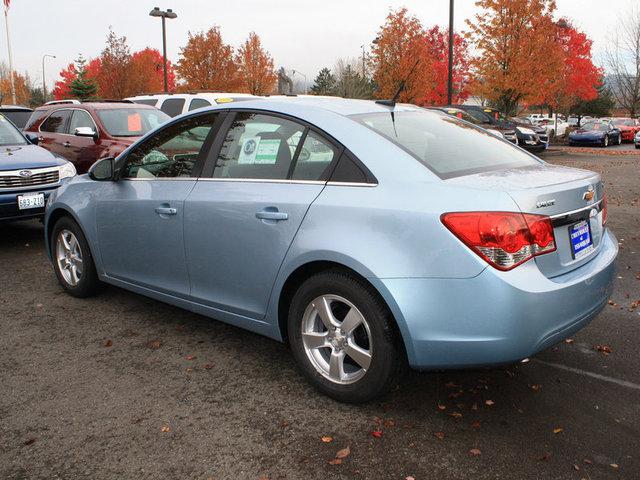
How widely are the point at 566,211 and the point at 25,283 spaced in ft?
16.1

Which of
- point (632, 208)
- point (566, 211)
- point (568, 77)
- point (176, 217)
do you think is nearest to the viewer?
point (566, 211)

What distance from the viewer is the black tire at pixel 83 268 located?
4.97 metres

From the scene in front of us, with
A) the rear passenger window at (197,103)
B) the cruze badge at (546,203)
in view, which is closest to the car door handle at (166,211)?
the cruze badge at (546,203)

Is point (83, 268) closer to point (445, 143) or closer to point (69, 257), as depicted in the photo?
point (69, 257)

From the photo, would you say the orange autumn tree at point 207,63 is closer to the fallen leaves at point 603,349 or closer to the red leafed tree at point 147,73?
the red leafed tree at point 147,73

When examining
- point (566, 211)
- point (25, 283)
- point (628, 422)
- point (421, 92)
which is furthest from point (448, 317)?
point (421, 92)

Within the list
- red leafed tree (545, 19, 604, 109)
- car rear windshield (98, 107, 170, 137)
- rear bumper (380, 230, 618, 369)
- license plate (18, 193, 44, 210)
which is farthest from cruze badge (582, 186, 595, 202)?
red leafed tree (545, 19, 604, 109)

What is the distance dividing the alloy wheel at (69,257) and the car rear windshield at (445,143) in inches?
115

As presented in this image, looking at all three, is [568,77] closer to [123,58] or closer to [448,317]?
[123,58]

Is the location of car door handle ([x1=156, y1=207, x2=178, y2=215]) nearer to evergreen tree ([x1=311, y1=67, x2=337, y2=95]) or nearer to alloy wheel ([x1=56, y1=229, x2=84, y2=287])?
alloy wheel ([x1=56, y1=229, x2=84, y2=287])

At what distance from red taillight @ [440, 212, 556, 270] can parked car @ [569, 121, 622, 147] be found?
31145 millimetres

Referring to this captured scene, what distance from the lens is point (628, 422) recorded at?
3.09 metres

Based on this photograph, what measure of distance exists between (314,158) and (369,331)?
1.02 meters

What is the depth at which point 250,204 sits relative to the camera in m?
3.52
